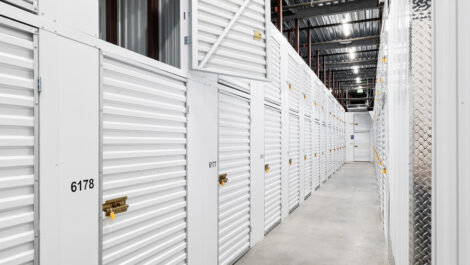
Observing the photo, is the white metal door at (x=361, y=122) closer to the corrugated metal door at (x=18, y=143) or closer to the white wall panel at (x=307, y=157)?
the white wall panel at (x=307, y=157)

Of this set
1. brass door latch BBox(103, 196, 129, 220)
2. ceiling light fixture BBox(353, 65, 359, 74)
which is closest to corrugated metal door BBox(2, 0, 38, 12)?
brass door latch BBox(103, 196, 129, 220)

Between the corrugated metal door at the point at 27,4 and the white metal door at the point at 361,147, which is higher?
the corrugated metal door at the point at 27,4

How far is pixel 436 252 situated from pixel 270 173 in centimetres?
427

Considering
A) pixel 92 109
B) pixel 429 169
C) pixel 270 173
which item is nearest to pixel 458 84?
pixel 429 169

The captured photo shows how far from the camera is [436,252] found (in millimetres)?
1244

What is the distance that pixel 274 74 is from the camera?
5.75 m

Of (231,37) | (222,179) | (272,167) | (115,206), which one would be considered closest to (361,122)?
(272,167)

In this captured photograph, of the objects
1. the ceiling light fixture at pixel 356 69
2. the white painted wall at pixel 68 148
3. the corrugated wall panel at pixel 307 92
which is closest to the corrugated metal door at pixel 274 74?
the corrugated wall panel at pixel 307 92

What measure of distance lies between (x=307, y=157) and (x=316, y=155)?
1393 mm

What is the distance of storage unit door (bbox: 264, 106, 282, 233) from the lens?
5.30 meters

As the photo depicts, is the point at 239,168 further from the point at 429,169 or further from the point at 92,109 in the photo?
the point at 429,169

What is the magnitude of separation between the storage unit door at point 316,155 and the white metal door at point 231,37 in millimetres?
6033

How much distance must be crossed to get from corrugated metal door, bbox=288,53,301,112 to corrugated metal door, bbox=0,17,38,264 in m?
5.60

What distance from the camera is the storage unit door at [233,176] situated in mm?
3805
